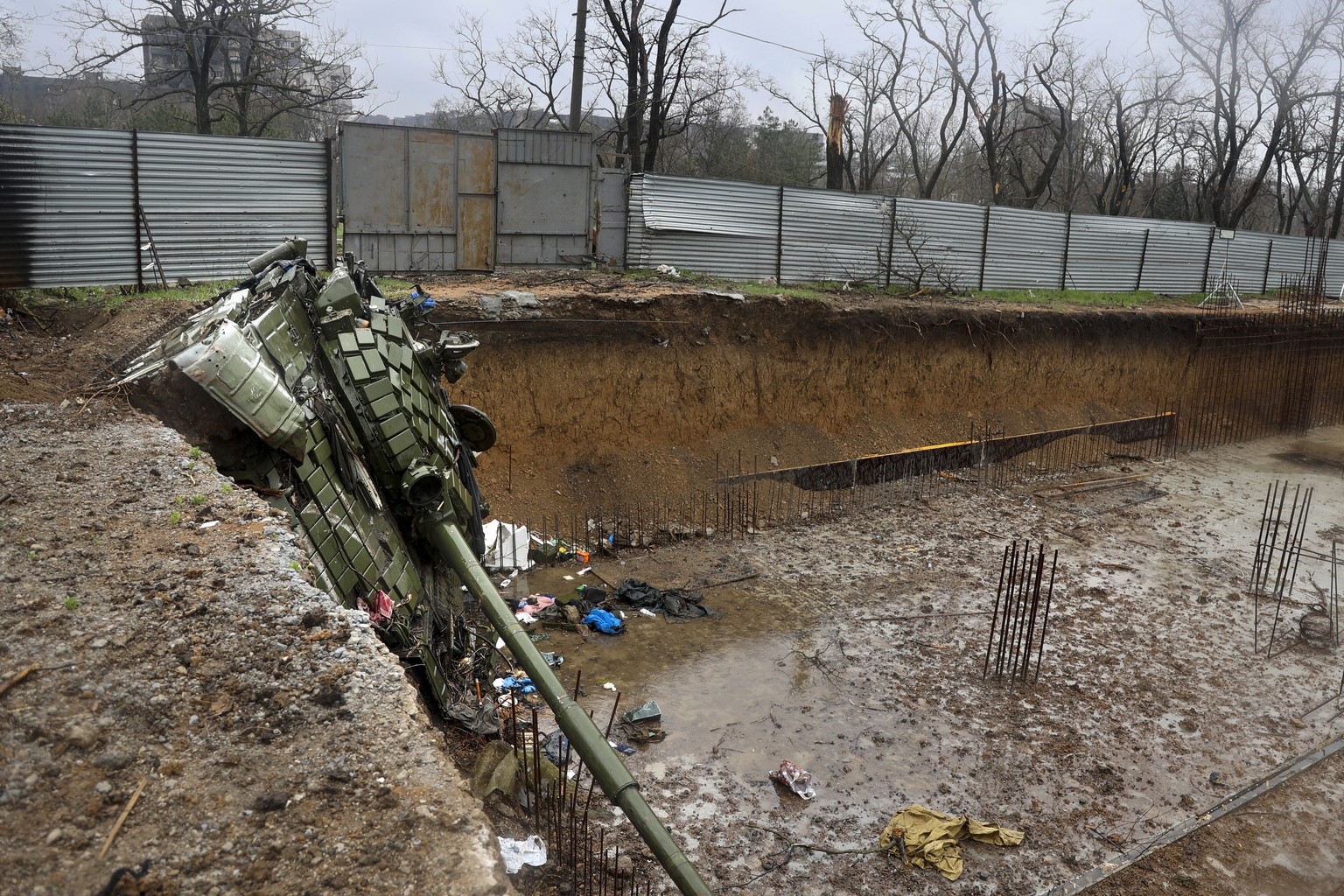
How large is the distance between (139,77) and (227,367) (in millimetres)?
18329

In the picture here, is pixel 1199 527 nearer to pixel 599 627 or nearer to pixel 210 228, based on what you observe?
pixel 599 627

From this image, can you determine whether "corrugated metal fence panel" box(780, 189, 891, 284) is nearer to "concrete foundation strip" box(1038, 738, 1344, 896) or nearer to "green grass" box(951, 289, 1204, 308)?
"green grass" box(951, 289, 1204, 308)

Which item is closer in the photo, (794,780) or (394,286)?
(794,780)

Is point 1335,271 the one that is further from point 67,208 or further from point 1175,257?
point 67,208

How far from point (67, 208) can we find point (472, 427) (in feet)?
19.6

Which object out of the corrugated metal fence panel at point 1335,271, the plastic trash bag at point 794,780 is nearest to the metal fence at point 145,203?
the plastic trash bag at point 794,780

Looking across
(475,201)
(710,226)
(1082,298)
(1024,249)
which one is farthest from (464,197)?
(1082,298)

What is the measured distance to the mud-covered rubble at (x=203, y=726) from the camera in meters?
2.72

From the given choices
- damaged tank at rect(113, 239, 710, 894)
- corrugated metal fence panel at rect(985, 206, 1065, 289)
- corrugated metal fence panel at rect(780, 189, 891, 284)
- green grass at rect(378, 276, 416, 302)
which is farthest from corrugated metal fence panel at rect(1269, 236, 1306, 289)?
damaged tank at rect(113, 239, 710, 894)

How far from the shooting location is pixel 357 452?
614 centimetres

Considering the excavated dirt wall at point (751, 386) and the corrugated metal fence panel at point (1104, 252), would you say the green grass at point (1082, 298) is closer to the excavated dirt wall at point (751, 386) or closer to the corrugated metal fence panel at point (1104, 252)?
the corrugated metal fence panel at point (1104, 252)

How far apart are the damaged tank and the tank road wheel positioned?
2.59 feet

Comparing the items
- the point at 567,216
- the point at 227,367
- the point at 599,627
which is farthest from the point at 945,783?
the point at 567,216

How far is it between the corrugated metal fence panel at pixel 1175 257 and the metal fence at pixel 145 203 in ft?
60.5
